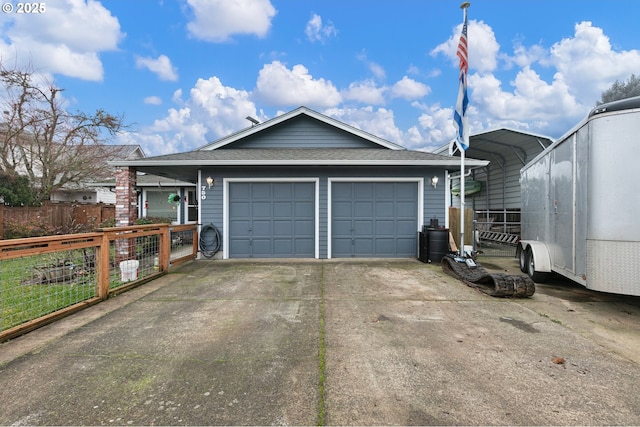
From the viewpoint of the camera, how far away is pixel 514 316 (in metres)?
4.20

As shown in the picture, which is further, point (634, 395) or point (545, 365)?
point (545, 365)

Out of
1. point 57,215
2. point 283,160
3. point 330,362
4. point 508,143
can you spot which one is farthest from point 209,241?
point 508,143

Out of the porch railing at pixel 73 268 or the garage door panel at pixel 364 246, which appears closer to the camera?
the porch railing at pixel 73 268

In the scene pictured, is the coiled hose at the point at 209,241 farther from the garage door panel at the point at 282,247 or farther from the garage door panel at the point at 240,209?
the garage door panel at the point at 282,247

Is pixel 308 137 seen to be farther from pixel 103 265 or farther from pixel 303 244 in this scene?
pixel 103 265

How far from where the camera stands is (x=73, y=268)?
17.2ft

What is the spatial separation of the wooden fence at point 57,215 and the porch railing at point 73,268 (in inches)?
171

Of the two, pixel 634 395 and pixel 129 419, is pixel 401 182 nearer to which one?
pixel 634 395

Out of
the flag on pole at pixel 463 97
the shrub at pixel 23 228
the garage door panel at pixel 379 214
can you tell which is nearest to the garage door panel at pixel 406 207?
the garage door panel at pixel 379 214

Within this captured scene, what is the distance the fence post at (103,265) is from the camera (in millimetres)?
4809

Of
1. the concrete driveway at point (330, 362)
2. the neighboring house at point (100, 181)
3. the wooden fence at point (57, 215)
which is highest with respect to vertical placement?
the neighboring house at point (100, 181)

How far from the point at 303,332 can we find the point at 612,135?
4.48 m

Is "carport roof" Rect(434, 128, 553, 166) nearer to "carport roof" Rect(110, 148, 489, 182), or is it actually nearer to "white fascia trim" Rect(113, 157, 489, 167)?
"carport roof" Rect(110, 148, 489, 182)

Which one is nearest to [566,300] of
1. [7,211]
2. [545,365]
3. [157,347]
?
[545,365]
